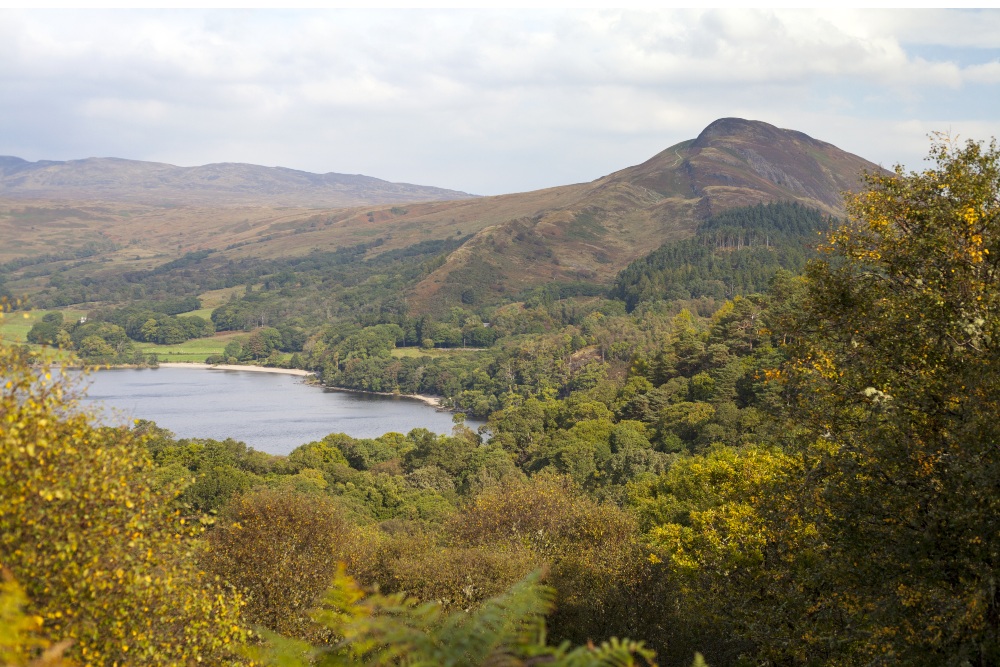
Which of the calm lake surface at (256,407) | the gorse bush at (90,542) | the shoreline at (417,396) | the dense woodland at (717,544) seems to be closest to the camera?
the dense woodland at (717,544)

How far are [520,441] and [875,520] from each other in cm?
7393

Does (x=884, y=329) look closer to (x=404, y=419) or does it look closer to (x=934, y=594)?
(x=934, y=594)

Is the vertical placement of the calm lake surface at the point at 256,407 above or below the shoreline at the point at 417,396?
above

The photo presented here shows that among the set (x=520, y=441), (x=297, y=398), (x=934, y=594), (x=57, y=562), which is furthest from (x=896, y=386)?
(x=297, y=398)

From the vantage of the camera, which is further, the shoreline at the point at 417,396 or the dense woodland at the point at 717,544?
the shoreline at the point at 417,396

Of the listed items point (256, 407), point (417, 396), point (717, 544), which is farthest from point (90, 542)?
point (417, 396)

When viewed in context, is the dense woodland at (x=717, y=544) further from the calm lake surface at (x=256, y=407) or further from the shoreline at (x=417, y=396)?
the shoreline at (x=417, y=396)

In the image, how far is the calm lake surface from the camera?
11894 centimetres

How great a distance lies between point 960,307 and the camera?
41.7 ft

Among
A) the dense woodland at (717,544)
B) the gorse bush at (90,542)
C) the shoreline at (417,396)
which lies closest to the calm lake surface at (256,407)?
the shoreline at (417,396)

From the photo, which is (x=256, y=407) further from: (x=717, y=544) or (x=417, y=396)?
(x=717, y=544)

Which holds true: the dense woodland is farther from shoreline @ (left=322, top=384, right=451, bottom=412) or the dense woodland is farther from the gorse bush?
shoreline @ (left=322, top=384, right=451, bottom=412)

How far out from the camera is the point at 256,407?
142 metres

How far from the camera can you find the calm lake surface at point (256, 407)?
390 feet
